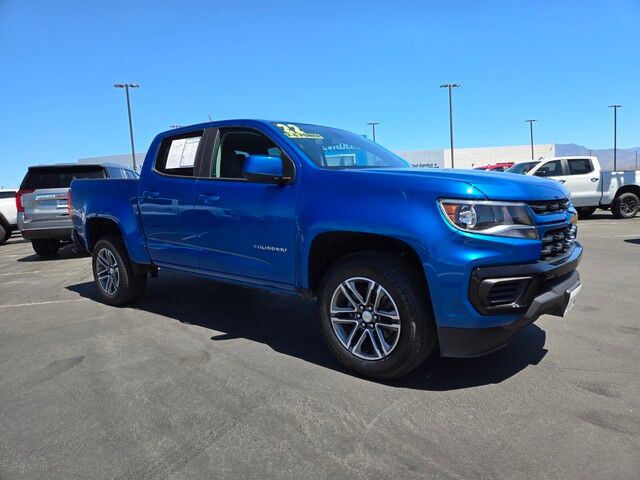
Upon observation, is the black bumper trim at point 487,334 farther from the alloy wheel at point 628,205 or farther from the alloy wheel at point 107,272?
the alloy wheel at point 628,205

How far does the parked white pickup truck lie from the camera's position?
47.2 feet

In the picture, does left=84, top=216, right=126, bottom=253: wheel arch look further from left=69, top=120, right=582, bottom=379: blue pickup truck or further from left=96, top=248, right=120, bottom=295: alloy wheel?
left=69, top=120, right=582, bottom=379: blue pickup truck

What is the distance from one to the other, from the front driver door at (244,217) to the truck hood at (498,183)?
2.73 feet

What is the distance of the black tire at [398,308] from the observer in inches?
126

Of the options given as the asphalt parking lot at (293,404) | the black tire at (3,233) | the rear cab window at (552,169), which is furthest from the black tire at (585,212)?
the black tire at (3,233)

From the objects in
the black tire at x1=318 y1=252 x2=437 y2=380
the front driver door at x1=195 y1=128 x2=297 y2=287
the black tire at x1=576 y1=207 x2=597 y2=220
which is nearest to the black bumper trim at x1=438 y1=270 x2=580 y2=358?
the black tire at x1=318 y1=252 x2=437 y2=380

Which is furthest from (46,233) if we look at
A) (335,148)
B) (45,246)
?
(335,148)

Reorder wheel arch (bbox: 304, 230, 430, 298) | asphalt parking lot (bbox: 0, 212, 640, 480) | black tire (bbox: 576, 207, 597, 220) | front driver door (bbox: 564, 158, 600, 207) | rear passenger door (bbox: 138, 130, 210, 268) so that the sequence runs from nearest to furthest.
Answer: asphalt parking lot (bbox: 0, 212, 640, 480), wheel arch (bbox: 304, 230, 430, 298), rear passenger door (bbox: 138, 130, 210, 268), front driver door (bbox: 564, 158, 600, 207), black tire (bbox: 576, 207, 597, 220)

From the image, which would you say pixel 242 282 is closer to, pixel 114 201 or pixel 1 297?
pixel 114 201

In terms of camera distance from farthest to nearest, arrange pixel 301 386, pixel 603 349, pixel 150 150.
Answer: pixel 150 150, pixel 603 349, pixel 301 386

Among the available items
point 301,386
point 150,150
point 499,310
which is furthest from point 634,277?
point 150,150

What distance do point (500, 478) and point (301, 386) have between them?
1482 mm

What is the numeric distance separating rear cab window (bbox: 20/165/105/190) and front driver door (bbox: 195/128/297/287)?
6362 mm

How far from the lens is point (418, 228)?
10.2ft
